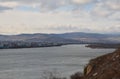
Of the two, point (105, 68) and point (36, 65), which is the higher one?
point (105, 68)

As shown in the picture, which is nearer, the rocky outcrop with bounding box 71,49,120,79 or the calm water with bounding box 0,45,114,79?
the rocky outcrop with bounding box 71,49,120,79

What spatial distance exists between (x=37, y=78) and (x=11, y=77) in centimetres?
451

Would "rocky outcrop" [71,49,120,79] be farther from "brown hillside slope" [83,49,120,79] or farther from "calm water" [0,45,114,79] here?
"calm water" [0,45,114,79]

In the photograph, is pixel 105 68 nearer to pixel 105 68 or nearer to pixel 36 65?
pixel 105 68

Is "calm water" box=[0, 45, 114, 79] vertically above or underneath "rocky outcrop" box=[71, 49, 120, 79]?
underneath

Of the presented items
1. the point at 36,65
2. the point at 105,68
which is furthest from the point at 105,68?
the point at 36,65

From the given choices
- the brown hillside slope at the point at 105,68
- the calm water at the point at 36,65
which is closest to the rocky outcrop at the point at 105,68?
the brown hillside slope at the point at 105,68

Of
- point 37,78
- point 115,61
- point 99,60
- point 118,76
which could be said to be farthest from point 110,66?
point 37,78

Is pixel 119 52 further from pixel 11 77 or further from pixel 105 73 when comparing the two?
pixel 11 77

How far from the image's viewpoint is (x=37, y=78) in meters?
43.3

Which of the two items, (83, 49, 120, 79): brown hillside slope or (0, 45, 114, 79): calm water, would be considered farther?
(0, 45, 114, 79): calm water

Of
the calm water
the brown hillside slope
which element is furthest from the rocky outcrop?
the calm water

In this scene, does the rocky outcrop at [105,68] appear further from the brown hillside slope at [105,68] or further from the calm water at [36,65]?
the calm water at [36,65]

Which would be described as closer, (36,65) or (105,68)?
(105,68)
